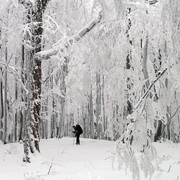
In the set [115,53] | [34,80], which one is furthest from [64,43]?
[115,53]

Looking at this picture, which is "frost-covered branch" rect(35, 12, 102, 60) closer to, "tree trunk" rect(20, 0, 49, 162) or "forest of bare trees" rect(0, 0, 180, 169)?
"forest of bare trees" rect(0, 0, 180, 169)

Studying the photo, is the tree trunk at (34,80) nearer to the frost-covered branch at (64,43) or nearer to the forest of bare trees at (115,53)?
the forest of bare trees at (115,53)

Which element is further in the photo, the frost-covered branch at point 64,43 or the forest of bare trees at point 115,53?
the frost-covered branch at point 64,43

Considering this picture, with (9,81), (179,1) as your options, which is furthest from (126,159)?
(9,81)

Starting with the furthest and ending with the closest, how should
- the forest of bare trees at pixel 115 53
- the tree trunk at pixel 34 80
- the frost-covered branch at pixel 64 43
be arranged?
the tree trunk at pixel 34 80
the frost-covered branch at pixel 64 43
the forest of bare trees at pixel 115 53

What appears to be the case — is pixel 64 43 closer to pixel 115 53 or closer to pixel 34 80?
pixel 34 80

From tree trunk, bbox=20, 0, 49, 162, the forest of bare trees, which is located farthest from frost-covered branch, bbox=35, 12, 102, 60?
tree trunk, bbox=20, 0, 49, 162

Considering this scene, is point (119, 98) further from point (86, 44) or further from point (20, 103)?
point (20, 103)

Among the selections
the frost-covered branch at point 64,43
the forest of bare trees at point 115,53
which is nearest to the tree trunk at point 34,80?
the forest of bare trees at point 115,53

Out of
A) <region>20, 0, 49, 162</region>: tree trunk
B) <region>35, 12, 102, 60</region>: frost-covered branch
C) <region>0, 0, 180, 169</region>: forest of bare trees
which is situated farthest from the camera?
<region>20, 0, 49, 162</region>: tree trunk

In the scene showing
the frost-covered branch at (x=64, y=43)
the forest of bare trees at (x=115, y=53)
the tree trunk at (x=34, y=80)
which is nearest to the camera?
the forest of bare trees at (x=115, y=53)

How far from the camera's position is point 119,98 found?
21.0 metres

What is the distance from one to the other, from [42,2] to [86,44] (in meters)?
5.11

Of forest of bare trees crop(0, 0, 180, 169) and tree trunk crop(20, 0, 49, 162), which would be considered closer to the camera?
forest of bare trees crop(0, 0, 180, 169)
